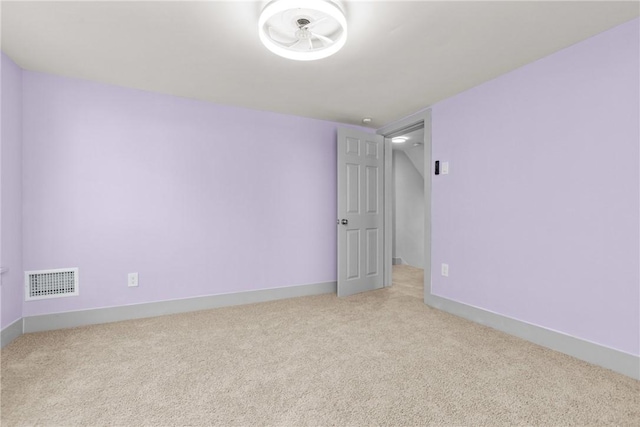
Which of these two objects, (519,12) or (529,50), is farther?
(529,50)

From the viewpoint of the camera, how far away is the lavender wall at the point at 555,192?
1.86 meters

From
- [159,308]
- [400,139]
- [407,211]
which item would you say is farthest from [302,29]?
[407,211]

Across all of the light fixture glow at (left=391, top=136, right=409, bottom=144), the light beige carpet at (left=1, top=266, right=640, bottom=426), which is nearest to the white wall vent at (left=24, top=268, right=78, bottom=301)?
the light beige carpet at (left=1, top=266, right=640, bottom=426)

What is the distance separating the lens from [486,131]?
2.68 metres

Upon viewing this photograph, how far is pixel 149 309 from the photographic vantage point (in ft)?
9.49

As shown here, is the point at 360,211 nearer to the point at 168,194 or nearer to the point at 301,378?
the point at 168,194

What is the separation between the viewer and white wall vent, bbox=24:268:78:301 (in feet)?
8.15

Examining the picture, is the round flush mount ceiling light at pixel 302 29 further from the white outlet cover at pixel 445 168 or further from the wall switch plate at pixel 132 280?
the wall switch plate at pixel 132 280

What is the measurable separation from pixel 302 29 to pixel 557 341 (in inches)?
109

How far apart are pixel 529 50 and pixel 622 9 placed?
49 centimetres

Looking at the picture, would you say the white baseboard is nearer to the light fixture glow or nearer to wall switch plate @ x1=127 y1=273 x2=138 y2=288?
wall switch plate @ x1=127 y1=273 x2=138 y2=288

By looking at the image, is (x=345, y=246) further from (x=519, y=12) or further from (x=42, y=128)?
(x=42, y=128)

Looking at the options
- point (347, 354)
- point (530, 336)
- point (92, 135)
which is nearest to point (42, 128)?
point (92, 135)

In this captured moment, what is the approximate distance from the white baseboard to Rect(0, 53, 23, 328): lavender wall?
201mm
